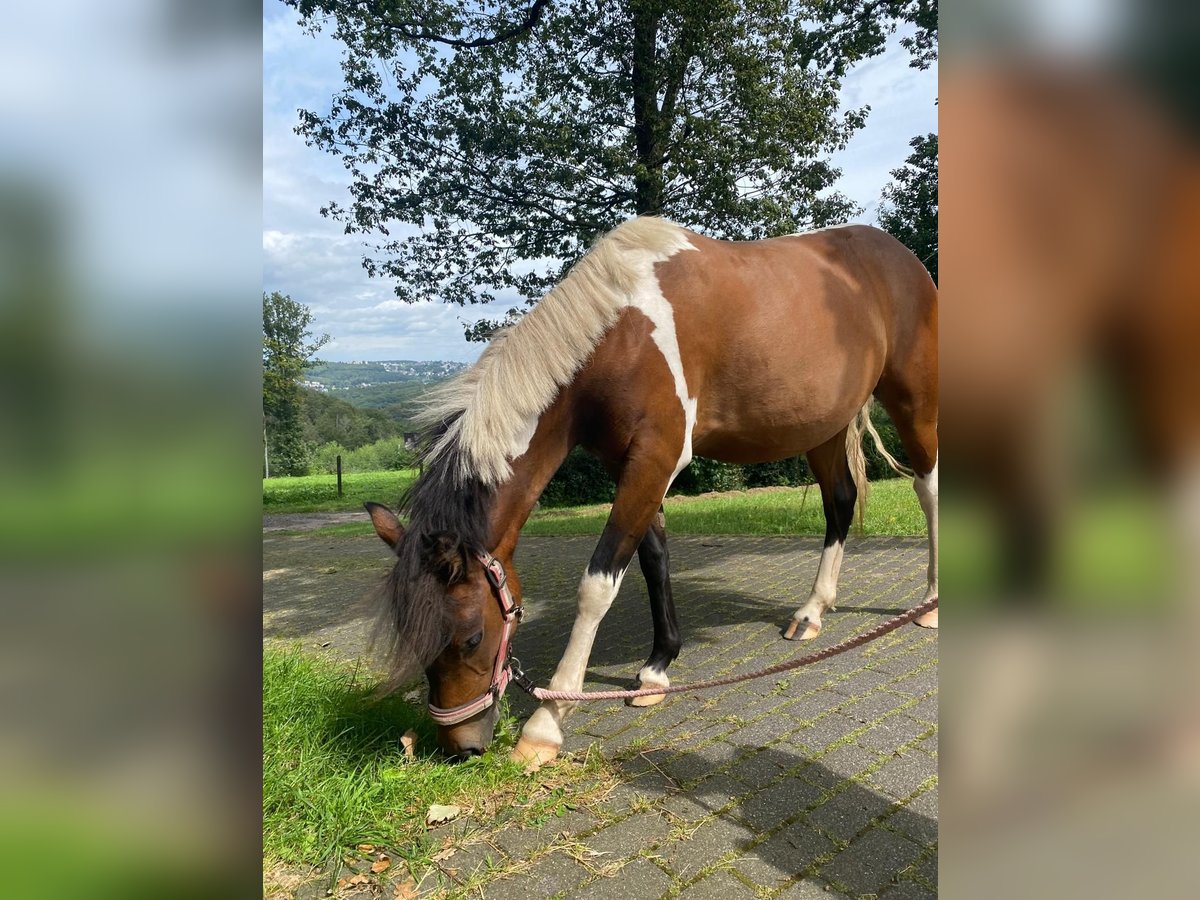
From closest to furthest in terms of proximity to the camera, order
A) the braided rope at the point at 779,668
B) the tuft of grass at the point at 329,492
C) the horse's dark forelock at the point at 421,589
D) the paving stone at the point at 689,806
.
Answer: the braided rope at the point at 779,668, the paving stone at the point at 689,806, the horse's dark forelock at the point at 421,589, the tuft of grass at the point at 329,492

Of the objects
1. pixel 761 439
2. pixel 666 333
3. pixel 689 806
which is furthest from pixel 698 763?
pixel 666 333

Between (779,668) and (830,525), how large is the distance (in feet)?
8.38

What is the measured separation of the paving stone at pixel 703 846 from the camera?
80.3 inches

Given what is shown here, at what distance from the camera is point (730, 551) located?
24.3ft

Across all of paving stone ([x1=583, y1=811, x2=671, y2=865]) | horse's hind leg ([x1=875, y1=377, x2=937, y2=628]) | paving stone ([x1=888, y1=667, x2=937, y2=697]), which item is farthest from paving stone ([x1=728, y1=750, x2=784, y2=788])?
horse's hind leg ([x1=875, y1=377, x2=937, y2=628])

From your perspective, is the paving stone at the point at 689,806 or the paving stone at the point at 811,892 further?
the paving stone at the point at 689,806

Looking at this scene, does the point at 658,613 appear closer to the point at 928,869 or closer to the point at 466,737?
the point at 466,737

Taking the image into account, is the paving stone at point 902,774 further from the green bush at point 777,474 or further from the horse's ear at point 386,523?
the green bush at point 777,474

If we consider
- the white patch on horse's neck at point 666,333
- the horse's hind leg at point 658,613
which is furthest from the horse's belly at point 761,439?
the horse's hind leg at point 658,613

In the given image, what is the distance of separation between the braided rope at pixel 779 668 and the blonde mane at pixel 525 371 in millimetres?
919

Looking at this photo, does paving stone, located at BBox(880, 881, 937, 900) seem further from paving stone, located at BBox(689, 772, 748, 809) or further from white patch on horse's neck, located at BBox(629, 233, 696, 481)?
white patch on horse's neck, located at BBox(629, 233, 696, 481)

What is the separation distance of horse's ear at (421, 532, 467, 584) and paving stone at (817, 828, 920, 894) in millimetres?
1556
